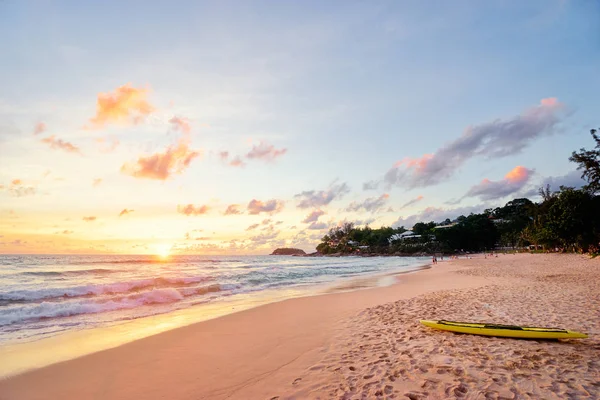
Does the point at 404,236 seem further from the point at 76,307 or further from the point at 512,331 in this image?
the point at 512,331

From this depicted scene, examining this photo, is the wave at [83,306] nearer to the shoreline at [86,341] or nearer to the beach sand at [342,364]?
the shoreline at [86,341]

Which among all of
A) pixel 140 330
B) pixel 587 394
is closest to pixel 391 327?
pixel 587 394

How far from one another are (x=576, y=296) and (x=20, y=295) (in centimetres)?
2268

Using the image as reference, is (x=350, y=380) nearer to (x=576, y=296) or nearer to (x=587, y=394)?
(x=587, y=394)

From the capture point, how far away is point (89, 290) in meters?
16.8

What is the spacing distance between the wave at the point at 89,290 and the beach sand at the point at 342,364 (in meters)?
10.4

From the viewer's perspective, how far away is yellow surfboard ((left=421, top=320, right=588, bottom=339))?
6.04m

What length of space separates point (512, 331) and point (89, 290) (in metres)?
18.7

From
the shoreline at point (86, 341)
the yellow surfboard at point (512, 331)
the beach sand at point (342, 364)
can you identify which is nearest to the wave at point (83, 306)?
the shoreline at point (86, 341)

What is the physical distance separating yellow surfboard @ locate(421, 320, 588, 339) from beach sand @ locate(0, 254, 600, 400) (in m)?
0.16

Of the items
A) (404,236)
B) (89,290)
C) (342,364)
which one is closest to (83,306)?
(89,290)

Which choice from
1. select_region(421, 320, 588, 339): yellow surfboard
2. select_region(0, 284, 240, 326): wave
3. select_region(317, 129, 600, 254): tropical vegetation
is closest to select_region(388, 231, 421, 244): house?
select_region(317, 129, 600, 254): tropical vegetation

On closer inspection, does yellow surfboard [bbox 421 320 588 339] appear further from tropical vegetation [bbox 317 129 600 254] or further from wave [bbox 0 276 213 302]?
tropical vegetation [bbox 317 129 600 254]

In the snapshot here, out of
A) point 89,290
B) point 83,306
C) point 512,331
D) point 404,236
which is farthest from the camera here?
point 404,236
